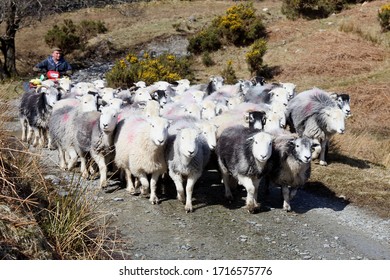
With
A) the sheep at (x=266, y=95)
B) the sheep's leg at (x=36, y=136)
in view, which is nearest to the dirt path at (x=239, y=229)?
the sheep at (x=266, y=95)

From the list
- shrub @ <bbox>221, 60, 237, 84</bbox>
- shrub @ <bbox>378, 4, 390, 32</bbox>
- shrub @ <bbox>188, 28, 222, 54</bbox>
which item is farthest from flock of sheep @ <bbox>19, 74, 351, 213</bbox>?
shrub @ <bbox>378, 4, 390, 32</bbox>

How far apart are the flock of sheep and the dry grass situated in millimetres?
1256

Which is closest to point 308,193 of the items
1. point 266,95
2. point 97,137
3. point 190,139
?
point 190,139

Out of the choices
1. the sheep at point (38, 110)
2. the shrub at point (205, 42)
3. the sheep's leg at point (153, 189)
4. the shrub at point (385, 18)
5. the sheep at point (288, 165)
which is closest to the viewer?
the sheep at point (288, 165)

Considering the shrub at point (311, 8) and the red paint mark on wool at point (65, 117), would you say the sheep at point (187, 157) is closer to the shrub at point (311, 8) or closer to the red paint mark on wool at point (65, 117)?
the red paint mark on wool at point (65, 117)

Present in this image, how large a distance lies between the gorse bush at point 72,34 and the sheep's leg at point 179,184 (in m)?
21.1

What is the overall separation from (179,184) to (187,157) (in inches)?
22.4

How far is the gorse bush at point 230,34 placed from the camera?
81.1 feet

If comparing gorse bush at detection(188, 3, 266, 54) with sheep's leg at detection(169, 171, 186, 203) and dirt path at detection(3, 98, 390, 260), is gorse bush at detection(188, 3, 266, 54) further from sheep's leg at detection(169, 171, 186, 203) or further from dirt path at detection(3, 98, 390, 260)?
sheep's leg at detection(169, 171, 186, 203)

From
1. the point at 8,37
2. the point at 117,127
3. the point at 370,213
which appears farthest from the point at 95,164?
the point at 8,37

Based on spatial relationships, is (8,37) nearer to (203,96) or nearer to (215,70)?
(215,70)

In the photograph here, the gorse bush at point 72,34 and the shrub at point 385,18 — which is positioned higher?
the shrub at point 385,18

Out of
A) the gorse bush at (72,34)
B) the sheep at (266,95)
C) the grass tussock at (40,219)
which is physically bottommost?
the gorse bush at (72,34)

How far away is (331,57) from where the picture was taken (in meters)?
21.4
